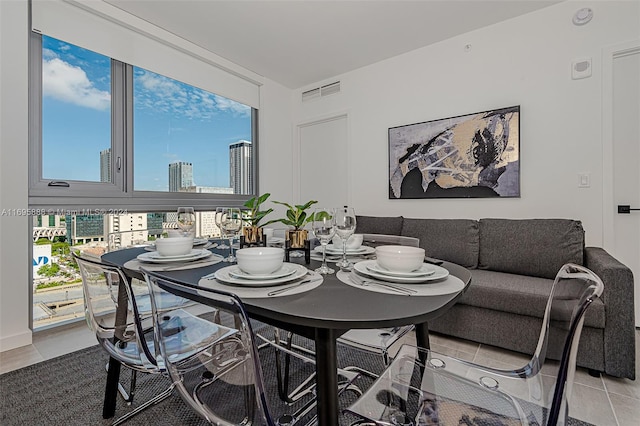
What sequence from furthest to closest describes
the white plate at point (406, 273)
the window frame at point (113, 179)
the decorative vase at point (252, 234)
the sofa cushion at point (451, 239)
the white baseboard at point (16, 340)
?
the sofa cushion at point (451, 239), the window frame at point (113, 179), the white baseboard at point (16, 340), the decorative vase at point (252, 234), the white plate at point (406, 273)

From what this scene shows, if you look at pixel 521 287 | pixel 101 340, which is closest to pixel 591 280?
pixel 521 287

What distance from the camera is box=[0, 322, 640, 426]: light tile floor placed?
137 centimetres

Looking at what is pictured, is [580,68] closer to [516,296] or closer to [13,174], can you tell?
[516,296]

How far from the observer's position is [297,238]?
1.32 meters

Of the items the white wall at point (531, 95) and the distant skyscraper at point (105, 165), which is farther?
the distant skyscraper at point (105, 165)

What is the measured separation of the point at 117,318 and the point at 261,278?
2.68ft

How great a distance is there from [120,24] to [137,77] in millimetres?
427

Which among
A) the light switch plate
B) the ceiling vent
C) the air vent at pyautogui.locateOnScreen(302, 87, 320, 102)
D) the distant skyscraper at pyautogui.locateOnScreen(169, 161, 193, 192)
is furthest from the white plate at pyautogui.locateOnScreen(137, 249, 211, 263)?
the air vent at pyautogui.locateOnScreen(302, 87, 320, 102)

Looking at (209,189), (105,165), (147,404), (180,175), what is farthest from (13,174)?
(147,404)

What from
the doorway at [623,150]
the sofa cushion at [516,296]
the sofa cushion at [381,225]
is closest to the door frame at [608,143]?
the doorway at [623,150]

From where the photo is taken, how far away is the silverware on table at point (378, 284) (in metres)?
0.82

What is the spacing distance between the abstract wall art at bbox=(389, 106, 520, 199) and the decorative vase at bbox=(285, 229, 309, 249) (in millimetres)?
2125

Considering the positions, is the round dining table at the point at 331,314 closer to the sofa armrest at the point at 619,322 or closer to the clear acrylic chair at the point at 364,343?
the clear acrylic chair at the point at 364,343

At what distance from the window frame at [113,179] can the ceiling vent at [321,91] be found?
1.95 metres
